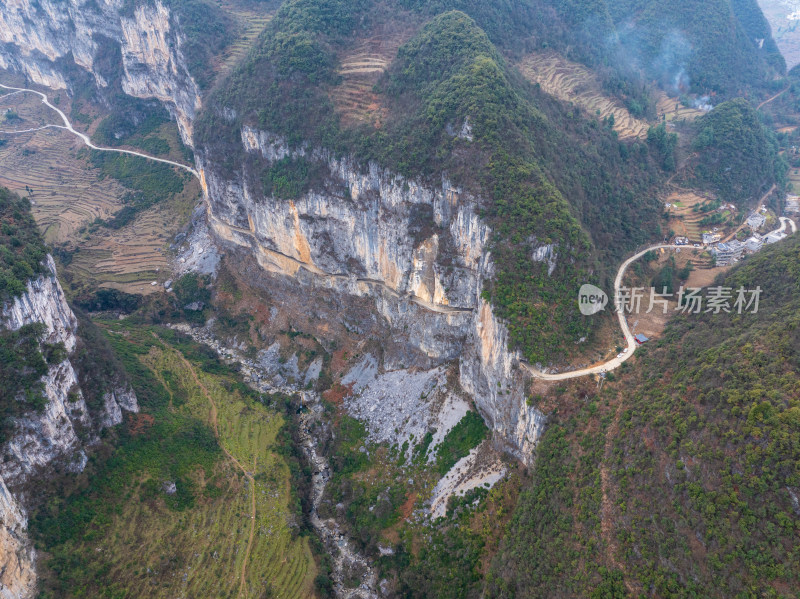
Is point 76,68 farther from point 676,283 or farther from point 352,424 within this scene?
point 676,283

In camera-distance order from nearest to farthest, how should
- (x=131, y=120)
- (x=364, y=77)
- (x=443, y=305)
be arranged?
(x=443, y=305), (x=364, y=77), (x=131, y=120)

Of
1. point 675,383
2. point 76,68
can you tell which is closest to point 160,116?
point 76,68

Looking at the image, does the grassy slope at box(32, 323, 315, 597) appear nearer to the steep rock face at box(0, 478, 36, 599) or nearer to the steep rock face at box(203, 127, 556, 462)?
the steep rock face at box(0, 478, 36, 599)

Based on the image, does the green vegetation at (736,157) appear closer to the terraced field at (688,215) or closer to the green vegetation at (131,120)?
the terraced field at (688,215)

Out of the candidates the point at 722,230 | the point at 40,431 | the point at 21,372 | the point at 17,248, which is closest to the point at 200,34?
the point at 17,248

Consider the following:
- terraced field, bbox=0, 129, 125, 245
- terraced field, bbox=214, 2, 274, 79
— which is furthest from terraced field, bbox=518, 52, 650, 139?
terraced field, bbox=0, 129, 125, 245

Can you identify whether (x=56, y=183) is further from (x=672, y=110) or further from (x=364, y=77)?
(x=672, y=110)
